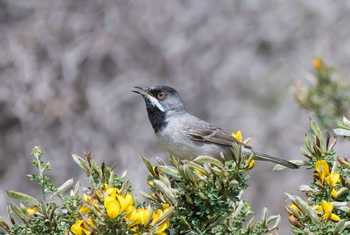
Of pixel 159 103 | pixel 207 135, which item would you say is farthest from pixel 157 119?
Result: pixel 207 135

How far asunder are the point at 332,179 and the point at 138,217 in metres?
0.95

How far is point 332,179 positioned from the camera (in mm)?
3174

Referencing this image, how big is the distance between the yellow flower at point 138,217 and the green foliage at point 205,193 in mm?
285

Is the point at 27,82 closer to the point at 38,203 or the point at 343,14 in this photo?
the point at 343,14

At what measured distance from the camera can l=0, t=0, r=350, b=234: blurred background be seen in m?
9.94

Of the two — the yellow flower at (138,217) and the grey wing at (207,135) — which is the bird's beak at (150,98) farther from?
the yellow flower at (138,217)

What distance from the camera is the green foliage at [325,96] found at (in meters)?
5.57

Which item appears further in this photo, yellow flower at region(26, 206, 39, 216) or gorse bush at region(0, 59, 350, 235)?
yellow flower at region(26, 206, 39, 216)

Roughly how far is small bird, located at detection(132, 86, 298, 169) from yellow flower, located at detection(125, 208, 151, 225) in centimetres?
293

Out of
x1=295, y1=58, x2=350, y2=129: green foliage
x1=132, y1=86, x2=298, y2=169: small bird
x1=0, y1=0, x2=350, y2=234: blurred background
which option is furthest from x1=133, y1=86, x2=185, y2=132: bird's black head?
x1=0, y1=0, x2=350, y2=234: blurred background

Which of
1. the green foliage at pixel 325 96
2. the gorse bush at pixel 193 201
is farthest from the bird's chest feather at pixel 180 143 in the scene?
the gorse bush at pixel 193 201

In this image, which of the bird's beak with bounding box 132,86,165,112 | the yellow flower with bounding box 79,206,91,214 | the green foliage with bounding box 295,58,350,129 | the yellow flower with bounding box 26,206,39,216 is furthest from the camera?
the bird's beak with bounding box 132,86,165,112

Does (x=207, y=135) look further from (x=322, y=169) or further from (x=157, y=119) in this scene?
(x=322, y=169)

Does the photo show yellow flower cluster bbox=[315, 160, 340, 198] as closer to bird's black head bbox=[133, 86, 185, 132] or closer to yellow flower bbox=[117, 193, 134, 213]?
yellow flower bbox=[117, 193, 134, 213]
